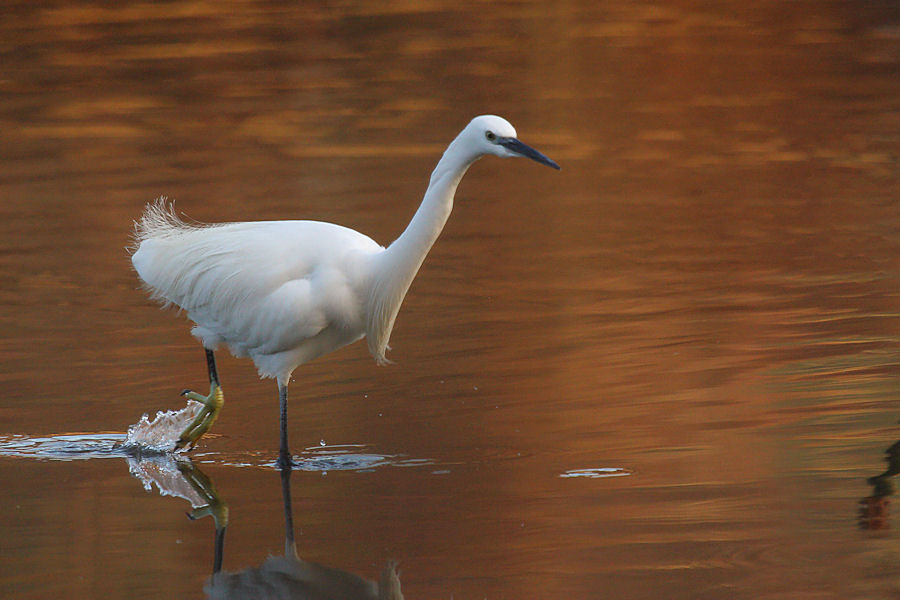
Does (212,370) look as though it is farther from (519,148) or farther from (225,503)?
(519,148)

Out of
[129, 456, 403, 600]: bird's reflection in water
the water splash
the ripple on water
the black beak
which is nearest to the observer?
[129, 456, 403, 600]: bird's reflection in water

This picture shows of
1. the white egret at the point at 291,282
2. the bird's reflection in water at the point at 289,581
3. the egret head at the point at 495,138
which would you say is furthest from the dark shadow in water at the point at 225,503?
the egret head at the point at 495,138

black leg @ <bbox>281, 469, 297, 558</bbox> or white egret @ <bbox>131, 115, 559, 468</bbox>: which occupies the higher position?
white egret @ <bbox>131, 115, 559, 468</bbox>

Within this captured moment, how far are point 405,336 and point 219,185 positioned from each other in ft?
16.7

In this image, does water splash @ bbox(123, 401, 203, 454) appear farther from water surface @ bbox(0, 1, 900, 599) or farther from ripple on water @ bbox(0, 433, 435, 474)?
water surface @ bbox(0, 1, 900, 599)

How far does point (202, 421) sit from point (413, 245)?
1.45 meters

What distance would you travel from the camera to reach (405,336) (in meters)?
9.39

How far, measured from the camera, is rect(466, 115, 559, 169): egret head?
6793 millimetres

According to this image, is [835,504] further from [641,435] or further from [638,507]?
[641,435]

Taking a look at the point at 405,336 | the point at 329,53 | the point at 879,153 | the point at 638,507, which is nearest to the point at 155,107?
the point at 329,53

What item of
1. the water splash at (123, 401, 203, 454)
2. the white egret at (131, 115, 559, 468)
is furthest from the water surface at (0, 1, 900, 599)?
the white egret at (131, 115, 559, 468)

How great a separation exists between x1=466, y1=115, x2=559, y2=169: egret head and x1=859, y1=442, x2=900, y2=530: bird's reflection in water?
1879mm

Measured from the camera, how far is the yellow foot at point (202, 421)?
780 cm

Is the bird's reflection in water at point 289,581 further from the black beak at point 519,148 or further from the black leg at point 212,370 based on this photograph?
the black beak at point 519,148
